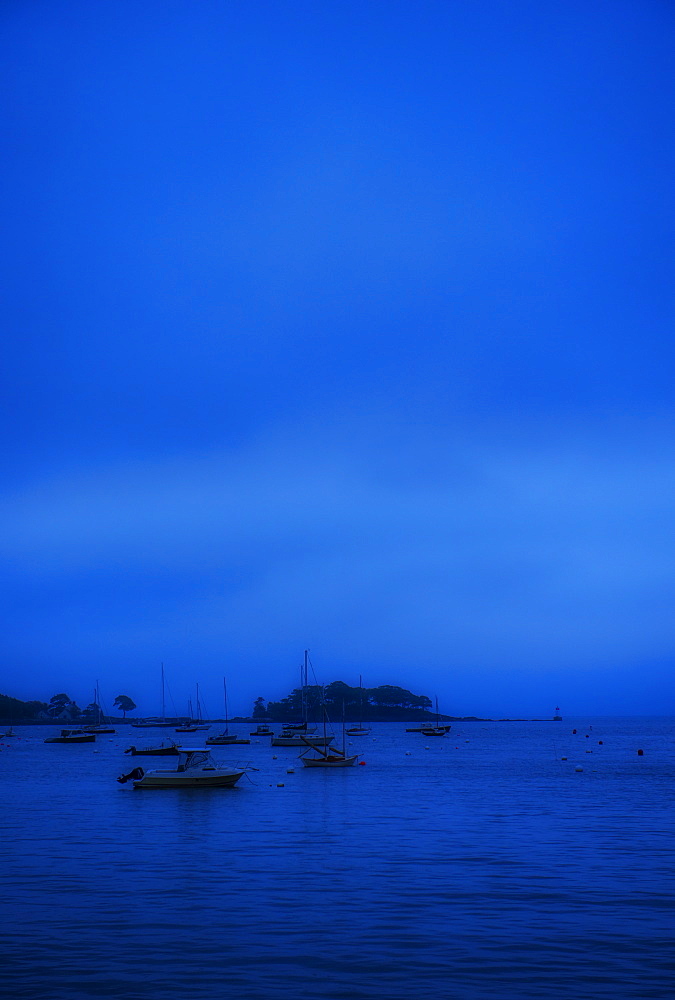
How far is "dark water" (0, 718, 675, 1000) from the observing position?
16.8m

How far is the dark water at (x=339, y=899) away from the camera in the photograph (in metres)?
16.8

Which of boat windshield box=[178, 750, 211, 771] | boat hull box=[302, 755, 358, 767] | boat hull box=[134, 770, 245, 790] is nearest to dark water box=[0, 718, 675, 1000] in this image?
boat hull box=[134, 770, 245, 790]

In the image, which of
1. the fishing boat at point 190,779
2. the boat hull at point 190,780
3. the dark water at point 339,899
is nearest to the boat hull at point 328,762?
the fishing boat at point 190,779

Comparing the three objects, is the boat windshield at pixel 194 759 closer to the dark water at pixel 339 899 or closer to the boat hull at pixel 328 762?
the dark water at pixel 339 899

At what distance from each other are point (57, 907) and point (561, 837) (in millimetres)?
20128

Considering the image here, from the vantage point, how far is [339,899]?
23312mm

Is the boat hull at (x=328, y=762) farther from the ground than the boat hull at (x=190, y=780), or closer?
Answer: closer

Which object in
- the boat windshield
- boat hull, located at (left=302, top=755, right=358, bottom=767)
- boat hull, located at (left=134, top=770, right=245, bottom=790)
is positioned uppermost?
the boat windshield

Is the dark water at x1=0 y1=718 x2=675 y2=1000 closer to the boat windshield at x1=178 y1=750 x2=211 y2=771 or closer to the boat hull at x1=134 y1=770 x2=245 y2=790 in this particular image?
the boat hull at x1=134 y1=770 x2=245 y2=790

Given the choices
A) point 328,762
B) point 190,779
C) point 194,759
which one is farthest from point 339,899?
point 328,762

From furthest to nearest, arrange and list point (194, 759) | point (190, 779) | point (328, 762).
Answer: point (328, 762) → point (194, 759) → point (190, 779)

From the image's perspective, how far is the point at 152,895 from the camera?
2392 cm

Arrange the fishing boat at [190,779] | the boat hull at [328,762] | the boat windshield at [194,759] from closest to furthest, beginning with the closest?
the fishing boat at [190,779], the boat windshield at [194,759], the boat hull at [328,762]

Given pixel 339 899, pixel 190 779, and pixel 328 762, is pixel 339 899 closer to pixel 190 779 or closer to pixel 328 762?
pixel 190 779
